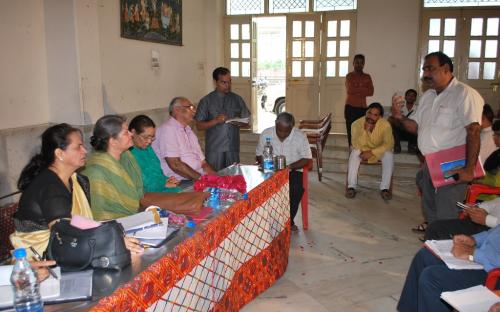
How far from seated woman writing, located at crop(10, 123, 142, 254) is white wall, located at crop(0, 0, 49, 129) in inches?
86.3

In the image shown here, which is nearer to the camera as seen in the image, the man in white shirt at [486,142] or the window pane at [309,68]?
the man in white shirt at [486,142]

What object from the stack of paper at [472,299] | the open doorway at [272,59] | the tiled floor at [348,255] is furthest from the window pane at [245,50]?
the stack of paper at [472,299]

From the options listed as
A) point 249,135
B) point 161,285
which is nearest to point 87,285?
point 161,285

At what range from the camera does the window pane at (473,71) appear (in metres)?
7.62

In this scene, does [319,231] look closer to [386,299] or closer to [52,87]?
[386,299]

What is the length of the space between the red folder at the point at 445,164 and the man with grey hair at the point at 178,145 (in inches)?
70.3

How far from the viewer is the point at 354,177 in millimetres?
5738

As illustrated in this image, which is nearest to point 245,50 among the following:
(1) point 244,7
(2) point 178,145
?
(1) point 244,7

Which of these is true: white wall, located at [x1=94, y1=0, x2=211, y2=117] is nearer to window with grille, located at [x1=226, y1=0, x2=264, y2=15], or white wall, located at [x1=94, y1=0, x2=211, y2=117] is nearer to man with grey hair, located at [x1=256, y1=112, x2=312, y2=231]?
window with grille, located at [x1=226, y1=0, x2=264, y2=15]

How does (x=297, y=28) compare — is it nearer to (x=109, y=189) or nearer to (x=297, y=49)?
(x=297, y=49)

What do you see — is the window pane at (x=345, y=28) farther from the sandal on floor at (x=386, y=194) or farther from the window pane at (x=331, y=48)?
the sandal on floor at (x=386, y=194)

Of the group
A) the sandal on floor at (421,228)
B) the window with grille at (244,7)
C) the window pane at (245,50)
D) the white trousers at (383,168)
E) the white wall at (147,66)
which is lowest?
the sandal on floor at (421,228)

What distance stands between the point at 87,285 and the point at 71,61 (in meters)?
3.49

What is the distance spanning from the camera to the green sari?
2.33m
